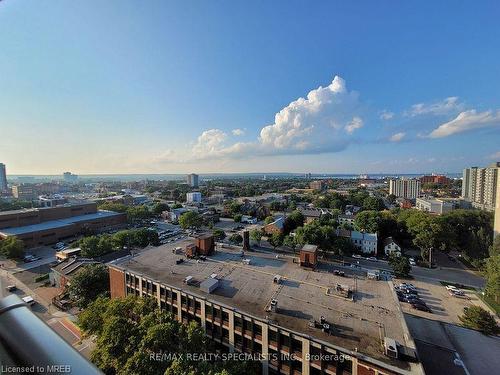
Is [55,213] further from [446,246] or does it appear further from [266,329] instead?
[446,246]

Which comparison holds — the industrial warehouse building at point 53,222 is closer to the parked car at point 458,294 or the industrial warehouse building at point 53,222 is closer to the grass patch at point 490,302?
the parked car at point 458,294

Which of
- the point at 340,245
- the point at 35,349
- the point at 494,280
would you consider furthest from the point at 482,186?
the point at 35,349

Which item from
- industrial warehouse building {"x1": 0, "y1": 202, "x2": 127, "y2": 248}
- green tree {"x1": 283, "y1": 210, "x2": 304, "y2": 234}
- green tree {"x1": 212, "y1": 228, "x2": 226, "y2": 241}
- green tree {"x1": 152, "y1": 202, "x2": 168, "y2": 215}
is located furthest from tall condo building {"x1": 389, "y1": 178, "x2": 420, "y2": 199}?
industrial warehouse building {"x1": 0, "y1": 202, "x2": 127, "y2": 248}

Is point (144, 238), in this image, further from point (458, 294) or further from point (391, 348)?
point (458, 294)

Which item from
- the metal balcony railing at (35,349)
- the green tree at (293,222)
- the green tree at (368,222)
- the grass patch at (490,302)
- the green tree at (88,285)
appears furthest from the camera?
the green tree at (293,222)

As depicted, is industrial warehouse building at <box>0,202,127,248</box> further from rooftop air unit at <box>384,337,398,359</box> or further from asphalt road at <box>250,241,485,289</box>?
rooftop air unit at <box>384,337,398,359</box>

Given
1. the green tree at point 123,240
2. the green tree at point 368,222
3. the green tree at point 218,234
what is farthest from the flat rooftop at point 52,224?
the green tree at point 368,222

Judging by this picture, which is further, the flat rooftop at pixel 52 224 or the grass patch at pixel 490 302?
the flat rooftop at pixel 52 224
